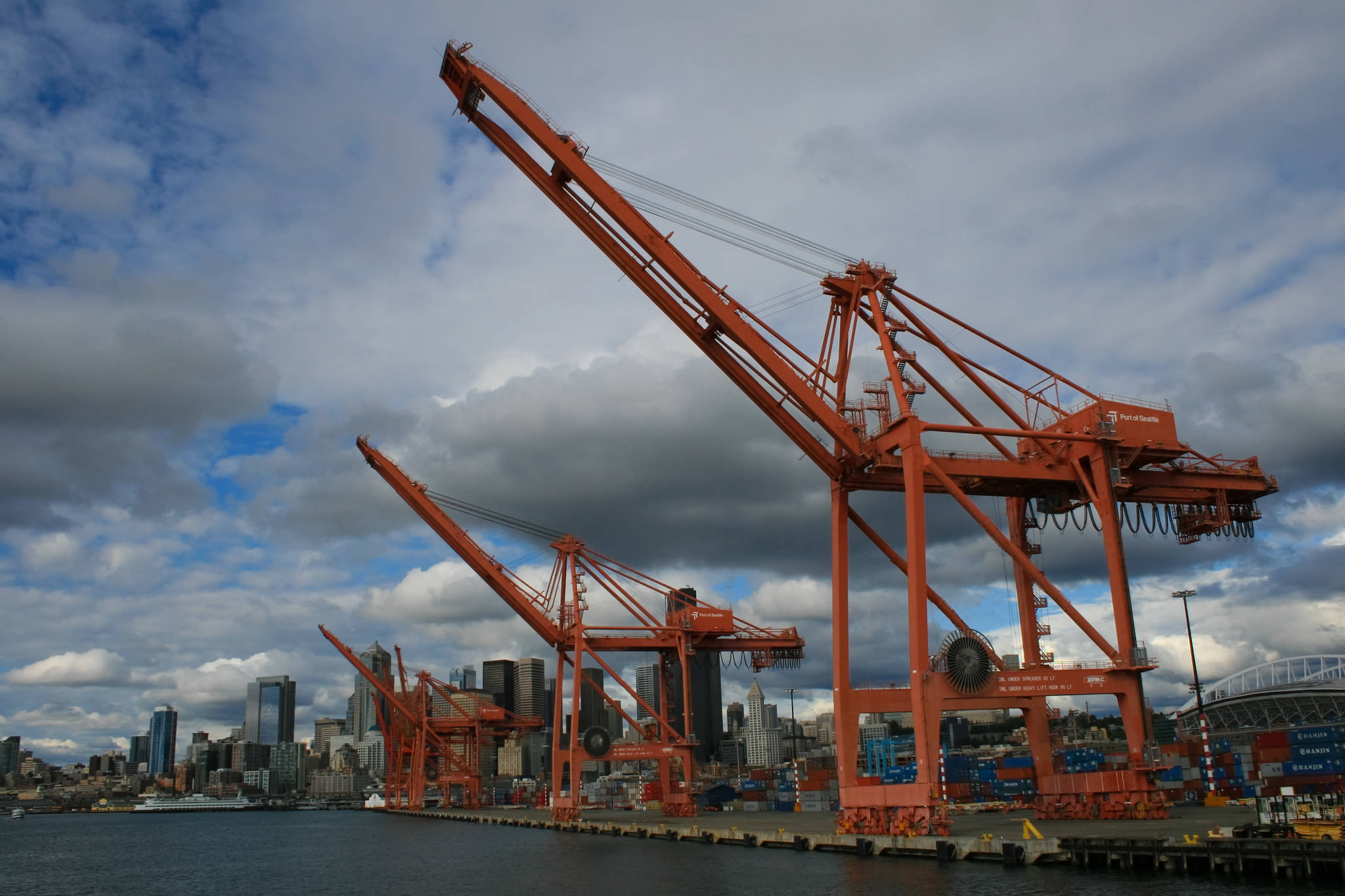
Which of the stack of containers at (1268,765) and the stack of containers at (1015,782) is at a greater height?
the stack of containers at (1268,765)

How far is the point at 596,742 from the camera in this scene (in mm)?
53281

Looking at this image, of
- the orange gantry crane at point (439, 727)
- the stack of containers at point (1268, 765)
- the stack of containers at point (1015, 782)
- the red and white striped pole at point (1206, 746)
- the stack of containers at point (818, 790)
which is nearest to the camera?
the red and white striped pole at point (1206, 746)

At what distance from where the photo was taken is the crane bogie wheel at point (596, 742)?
174 feet

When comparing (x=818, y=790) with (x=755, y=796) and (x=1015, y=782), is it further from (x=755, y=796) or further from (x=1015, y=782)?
(x=1015, y=782)

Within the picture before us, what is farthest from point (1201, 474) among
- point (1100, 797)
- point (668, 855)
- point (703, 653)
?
point (703, 653)

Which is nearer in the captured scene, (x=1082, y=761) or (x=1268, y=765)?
(x=1268, y=765)

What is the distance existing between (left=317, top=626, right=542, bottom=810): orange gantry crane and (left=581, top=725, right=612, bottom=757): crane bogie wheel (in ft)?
127

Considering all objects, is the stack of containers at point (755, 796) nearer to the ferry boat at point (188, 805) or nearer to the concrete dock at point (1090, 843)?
the concrete dock at point (1090, 843)

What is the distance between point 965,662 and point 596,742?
30.1 m

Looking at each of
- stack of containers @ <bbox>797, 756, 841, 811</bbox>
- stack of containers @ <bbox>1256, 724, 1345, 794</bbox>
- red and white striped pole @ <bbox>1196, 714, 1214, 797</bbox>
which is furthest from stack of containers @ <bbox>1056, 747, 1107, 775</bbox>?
stack of containers @ <bbox>797, 756, 841, 811</bbox>

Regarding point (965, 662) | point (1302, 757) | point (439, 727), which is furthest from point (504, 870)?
point (439, 727)

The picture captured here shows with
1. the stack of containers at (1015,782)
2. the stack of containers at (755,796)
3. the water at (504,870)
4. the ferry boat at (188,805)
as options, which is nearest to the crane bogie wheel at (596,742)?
the water at (504,870)

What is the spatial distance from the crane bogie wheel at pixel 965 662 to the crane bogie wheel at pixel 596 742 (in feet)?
97.2

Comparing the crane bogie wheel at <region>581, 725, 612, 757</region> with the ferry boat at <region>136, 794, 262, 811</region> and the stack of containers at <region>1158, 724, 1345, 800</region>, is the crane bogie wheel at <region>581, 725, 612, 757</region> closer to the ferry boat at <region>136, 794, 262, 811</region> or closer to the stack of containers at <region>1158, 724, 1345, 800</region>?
the stack of containers at <region>1158, 724, 1345, 800</region>
